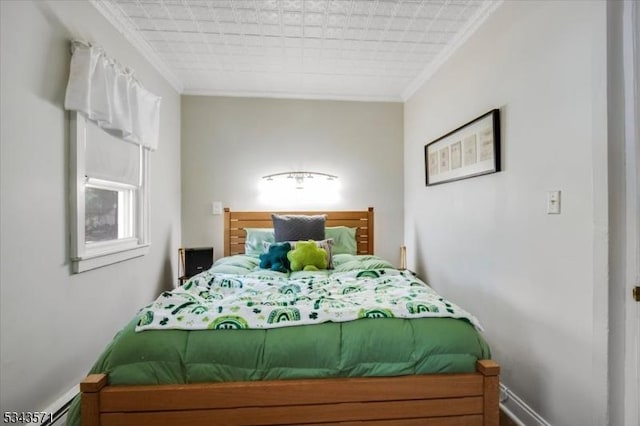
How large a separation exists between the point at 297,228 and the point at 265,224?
539 millimetres

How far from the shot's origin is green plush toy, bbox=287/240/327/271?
2562 millimetres

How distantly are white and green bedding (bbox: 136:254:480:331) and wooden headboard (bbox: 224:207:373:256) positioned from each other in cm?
127

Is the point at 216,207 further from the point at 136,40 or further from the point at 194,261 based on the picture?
the point at 136,40

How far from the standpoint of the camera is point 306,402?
48.6 inches

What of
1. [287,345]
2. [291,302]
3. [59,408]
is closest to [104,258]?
[59,408]

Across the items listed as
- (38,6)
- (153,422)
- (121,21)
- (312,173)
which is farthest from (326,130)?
(153,422)

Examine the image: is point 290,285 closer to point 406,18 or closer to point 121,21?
point 406,18

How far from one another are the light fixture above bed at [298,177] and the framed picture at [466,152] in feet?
3.61

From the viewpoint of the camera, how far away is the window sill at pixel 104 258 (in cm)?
176

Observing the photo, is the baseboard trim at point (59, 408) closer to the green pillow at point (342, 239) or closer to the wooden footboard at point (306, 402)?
the wooden footboard at point (306, 402)

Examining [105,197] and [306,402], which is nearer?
[306,402]

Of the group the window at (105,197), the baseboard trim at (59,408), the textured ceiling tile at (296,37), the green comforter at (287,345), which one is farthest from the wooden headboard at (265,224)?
the green comforter at (287,345)

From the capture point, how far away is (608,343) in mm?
1208

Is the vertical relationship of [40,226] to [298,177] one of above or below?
below
